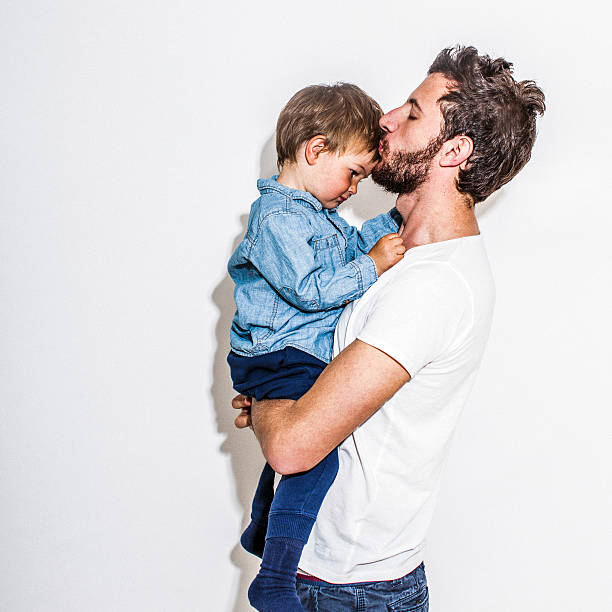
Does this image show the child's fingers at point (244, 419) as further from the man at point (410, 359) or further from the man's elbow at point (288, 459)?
the man's elbow at point (288, 459)

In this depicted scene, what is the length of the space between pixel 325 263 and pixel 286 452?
1.48 ft

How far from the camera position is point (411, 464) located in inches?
59.3

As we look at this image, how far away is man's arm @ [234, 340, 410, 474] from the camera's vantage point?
1.32 metres

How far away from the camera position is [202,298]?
2.21m

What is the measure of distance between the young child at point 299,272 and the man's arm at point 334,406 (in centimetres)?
12

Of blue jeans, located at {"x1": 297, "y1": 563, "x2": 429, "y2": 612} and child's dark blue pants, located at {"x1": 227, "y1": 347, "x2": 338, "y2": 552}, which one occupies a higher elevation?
child's dark blue pants, located at {"x1": 227, "y1": 347, "x2": 338, "y2": 552}

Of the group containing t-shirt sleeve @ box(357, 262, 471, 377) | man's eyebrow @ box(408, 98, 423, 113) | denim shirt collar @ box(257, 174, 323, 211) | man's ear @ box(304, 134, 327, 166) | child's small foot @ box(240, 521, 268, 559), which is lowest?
child's small foot @ box(240, 521, 268, 559)

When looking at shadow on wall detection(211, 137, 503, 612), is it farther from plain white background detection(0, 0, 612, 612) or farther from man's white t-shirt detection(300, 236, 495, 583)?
man's white t-shirt detection(300, 236, 495, 583)

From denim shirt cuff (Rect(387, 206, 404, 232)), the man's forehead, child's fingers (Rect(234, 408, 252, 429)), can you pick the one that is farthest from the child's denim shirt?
the man's forehead

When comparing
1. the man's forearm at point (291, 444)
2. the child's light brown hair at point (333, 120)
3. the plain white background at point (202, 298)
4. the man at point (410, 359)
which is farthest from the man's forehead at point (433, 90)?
the man's forearm at point (291, 444)

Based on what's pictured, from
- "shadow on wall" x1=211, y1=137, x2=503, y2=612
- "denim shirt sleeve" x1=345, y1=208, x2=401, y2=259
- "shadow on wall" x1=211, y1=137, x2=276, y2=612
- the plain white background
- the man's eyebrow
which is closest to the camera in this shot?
the man's eyebrow

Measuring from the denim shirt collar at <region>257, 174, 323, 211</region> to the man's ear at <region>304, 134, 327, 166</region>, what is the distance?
3.0 inches

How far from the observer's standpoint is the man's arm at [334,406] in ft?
4.32

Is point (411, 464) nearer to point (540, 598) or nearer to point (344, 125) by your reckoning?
point (344, 125)
